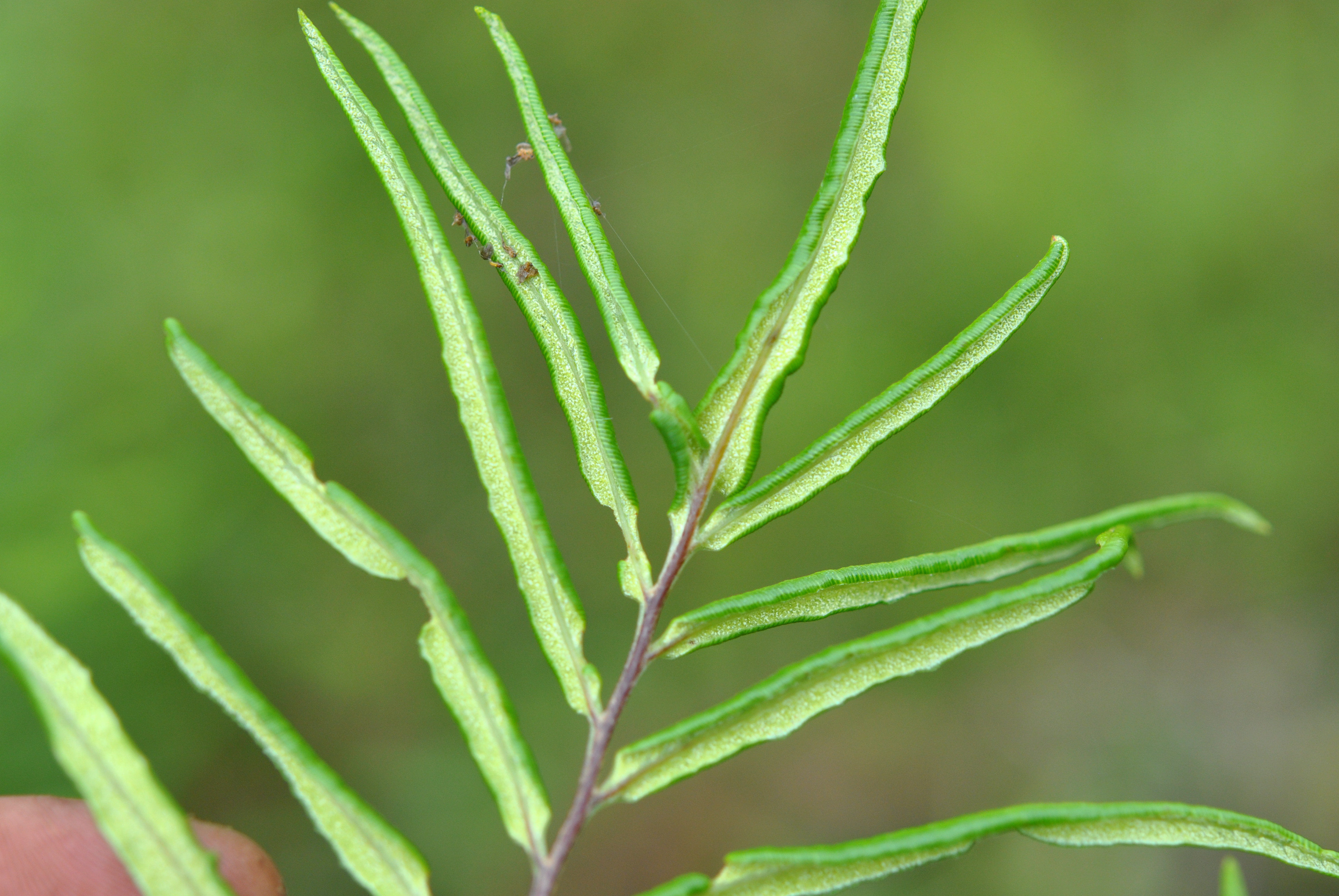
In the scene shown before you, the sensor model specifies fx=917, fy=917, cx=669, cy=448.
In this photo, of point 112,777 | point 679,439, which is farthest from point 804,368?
point 112,777

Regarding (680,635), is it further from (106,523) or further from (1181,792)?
(1181,792)

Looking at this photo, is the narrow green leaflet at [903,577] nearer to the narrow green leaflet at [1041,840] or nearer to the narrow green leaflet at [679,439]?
the narrow green leaflet at [679,439]

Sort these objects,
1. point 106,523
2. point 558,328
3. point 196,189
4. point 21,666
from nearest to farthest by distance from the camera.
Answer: point 21,666
point 558,328
point 106,523
point 196,189

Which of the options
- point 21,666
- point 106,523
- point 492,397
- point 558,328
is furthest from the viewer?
point 106,523

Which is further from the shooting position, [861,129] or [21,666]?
[861,129]

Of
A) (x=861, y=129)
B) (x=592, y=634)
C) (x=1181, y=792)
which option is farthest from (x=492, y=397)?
(x=1181, y=792)

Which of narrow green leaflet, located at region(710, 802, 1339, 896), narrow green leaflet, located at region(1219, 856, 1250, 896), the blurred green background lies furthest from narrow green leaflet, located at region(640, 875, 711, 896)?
the blurred green background

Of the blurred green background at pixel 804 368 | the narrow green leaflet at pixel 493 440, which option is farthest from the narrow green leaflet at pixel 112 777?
the blurred green background at pixel 804 368
